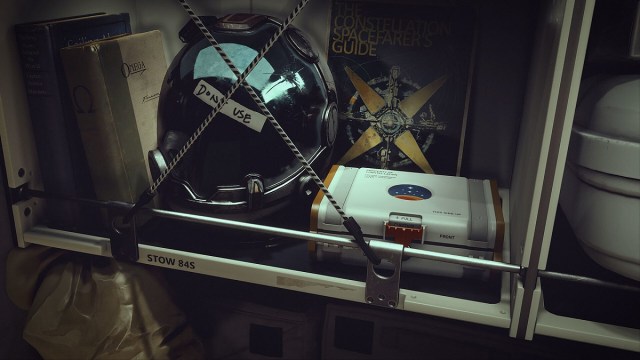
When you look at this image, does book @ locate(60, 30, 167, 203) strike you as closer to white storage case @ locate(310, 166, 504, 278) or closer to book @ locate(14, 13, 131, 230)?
book @ locate(14, 13, 131, 230)

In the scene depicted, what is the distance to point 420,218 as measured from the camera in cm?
77

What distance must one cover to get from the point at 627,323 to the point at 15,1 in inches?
40.5

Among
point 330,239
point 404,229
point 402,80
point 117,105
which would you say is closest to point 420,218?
point 404,229

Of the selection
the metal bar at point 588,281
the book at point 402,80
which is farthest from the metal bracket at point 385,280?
the book at point 402,80

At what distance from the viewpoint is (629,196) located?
626mm

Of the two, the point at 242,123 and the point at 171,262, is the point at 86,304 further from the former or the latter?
the point at 242,123

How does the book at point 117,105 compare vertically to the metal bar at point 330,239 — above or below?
above

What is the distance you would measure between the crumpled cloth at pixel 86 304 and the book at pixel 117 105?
141 millimetres

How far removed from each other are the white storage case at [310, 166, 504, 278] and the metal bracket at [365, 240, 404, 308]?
50mm

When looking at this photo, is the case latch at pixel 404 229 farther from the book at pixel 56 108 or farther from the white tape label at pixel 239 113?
the book at pixel 56 108

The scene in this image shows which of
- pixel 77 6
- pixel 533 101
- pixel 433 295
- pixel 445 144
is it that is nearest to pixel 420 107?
pixel 445 144

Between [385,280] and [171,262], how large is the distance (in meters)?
0.35

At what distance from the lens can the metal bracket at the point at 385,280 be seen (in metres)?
0.73

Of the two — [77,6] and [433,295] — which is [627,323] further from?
[77,6]
